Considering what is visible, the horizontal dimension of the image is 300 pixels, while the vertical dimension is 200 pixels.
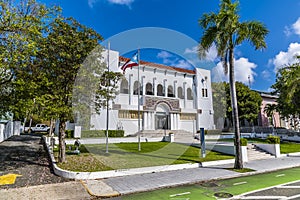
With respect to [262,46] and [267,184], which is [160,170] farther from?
[262,46]

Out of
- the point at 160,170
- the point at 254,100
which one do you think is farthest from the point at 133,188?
the point at 254,100

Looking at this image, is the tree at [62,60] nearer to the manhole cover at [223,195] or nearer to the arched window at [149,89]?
the manhole cover at [223,195]

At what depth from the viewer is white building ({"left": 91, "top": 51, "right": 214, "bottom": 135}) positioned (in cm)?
2533

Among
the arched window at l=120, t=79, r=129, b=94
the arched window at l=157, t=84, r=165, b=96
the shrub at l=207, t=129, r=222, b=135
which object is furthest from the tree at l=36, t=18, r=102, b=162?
the shrub at l=207, t=129, r=222, b=135

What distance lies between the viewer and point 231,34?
38.1 feet

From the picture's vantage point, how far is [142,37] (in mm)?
15641

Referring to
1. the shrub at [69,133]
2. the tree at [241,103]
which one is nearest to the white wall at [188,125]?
the tree at [241,103]

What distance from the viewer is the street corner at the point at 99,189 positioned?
6961 mm

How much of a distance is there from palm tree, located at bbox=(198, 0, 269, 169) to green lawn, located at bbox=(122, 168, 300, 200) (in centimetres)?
231

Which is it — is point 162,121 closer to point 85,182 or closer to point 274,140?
point 274,140

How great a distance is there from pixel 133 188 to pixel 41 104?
5.28m

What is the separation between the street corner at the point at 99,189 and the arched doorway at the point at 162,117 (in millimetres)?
20154

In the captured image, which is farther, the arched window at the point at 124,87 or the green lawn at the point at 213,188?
the arched window at the point at 124,87

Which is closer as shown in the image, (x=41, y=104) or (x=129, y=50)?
(x=41, y=104)
